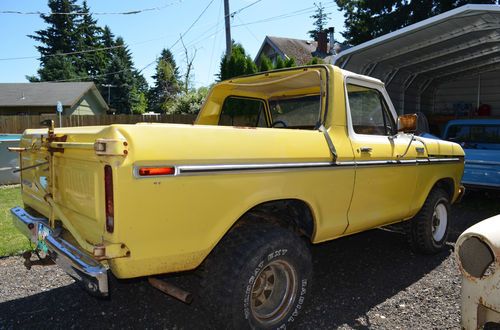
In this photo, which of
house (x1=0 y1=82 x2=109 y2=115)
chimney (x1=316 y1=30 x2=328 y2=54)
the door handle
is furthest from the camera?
house (x1=0 y1=82 x2=109 y2=115)

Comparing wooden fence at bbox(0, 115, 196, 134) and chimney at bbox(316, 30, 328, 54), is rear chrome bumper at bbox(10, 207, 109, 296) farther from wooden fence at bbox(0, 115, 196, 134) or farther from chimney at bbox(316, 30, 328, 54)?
chimney at bbox(316, 30, 328, 54)

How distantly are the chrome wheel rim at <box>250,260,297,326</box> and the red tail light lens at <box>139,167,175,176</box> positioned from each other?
109cm

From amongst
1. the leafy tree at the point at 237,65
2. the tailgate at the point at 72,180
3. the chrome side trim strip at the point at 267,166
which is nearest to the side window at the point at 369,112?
the chrome side trim strip at the point at 267,166

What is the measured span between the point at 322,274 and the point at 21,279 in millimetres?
3233

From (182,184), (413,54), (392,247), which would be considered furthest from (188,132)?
(413,54)

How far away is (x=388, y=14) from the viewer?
736 inches

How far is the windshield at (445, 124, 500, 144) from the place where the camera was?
28.7ft

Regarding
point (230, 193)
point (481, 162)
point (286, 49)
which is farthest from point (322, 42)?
point (230, 193)

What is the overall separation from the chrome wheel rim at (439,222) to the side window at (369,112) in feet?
4.79

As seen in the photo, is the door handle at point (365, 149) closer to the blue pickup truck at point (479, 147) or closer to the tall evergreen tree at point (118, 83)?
the blue pickup truck at point (479, 147)

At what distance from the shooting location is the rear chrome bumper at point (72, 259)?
2.39 m

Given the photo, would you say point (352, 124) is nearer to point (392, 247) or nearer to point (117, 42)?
point (392, 247)

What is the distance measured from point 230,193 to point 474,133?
8.12 metres

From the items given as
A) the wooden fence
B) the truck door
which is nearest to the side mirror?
the truck door
